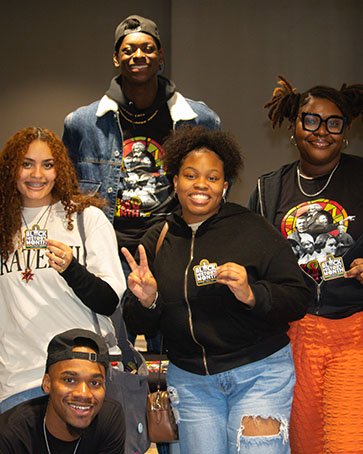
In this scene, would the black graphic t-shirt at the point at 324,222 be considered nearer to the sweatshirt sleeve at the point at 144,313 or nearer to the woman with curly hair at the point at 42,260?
the sweatshirt sleeve at the point at 144,313

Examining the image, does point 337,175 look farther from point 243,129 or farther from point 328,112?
point 243,129

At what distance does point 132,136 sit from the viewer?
3221mm

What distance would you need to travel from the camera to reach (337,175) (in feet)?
9.21

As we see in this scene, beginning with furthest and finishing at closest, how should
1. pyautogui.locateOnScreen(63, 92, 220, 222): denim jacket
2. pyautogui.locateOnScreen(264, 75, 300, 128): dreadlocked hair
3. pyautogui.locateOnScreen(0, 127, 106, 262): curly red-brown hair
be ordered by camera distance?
pyautogui.locateOnScreen(63, 92, 220, 222): denim jacket
pyautogui.locateOnScreen(264, 75, 300, 128): dreadlocked hair
pyautogui.locateOnScreen(0, 127, 106, 262): curly red-brown hair

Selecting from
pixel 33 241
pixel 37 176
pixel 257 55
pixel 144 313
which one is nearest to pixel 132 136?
pixel 37 176

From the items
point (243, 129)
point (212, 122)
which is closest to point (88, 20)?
point (243, 129)

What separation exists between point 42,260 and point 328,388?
1412 millimetres

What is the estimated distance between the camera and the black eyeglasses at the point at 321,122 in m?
2.81

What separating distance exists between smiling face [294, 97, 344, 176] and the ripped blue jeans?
40.0 inches

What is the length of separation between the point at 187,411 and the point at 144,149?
153cm

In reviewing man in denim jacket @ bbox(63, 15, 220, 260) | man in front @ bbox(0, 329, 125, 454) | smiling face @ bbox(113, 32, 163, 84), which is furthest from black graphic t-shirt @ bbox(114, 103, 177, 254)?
man in front @ bbox(0, 329, 125, 454)

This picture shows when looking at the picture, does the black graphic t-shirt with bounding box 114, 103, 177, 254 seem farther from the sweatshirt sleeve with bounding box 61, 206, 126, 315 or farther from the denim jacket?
the sweatshirt sleeve with bounding box 61, 206, 126, 315

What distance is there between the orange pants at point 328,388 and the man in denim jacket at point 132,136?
3.63 ft

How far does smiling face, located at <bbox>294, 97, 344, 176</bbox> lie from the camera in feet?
9.18
